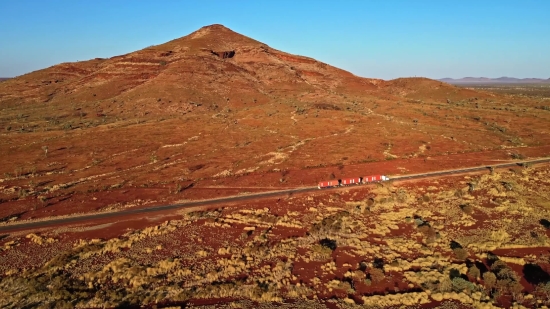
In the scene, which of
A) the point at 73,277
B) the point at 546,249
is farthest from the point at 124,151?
the point at 546,249

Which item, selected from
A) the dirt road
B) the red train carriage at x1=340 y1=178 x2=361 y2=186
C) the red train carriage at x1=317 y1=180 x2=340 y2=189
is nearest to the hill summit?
the dirt road

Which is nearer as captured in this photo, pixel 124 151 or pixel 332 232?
pixel 332 232

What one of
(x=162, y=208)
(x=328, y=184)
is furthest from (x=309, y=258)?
(x=328, y=184)

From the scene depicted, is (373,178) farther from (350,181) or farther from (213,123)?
(213,123)

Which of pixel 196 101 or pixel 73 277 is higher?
pixel 196 101

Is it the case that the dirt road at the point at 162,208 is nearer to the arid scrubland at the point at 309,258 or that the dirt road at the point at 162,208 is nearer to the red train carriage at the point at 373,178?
the red train carriage at the point at 373,178

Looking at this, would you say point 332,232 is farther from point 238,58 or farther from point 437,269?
point 238,58

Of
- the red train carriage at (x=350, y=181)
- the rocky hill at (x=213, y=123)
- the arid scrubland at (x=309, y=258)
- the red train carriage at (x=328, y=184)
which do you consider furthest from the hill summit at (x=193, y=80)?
the arid scrubland at (x=309, y=258)
